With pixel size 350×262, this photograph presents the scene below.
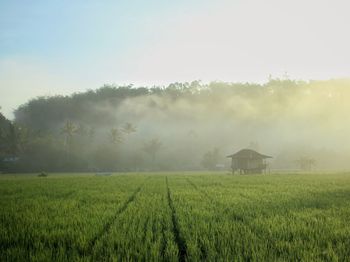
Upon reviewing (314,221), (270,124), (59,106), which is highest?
(59,106)

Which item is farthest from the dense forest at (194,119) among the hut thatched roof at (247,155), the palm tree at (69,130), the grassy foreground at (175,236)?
the grassy foreground at (175,236)

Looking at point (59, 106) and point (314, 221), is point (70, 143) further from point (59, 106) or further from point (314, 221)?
point (314, 221)

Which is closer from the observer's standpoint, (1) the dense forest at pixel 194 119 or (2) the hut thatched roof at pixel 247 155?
(2) the hut thatched roof at pixel 247 155

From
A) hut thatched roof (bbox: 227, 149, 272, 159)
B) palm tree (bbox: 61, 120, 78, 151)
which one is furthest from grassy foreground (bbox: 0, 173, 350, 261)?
palm tree (bbox: 61, 120, 78, 151)

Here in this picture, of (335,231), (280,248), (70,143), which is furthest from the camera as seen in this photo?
(70,143)

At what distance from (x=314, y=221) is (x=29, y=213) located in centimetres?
906

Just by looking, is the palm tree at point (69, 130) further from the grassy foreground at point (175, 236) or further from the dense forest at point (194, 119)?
the grassy foreground at point (175, 236)

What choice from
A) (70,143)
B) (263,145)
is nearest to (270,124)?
(263,145)

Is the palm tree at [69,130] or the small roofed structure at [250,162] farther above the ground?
the palm tree at [69,130]

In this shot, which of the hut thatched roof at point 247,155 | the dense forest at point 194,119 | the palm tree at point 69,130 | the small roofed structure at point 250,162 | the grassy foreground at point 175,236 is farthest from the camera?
the dense forest at point 194,119

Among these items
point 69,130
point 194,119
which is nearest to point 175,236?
point 69,130

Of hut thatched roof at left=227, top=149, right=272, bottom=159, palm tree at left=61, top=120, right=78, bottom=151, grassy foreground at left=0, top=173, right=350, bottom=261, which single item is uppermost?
palm tree at left=61, top=120, right=78, bottom=151

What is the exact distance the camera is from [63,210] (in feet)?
43.2

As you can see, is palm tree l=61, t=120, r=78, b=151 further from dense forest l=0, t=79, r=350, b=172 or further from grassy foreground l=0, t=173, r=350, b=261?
grassy foreground l=0, t=173, r=350, b=261
